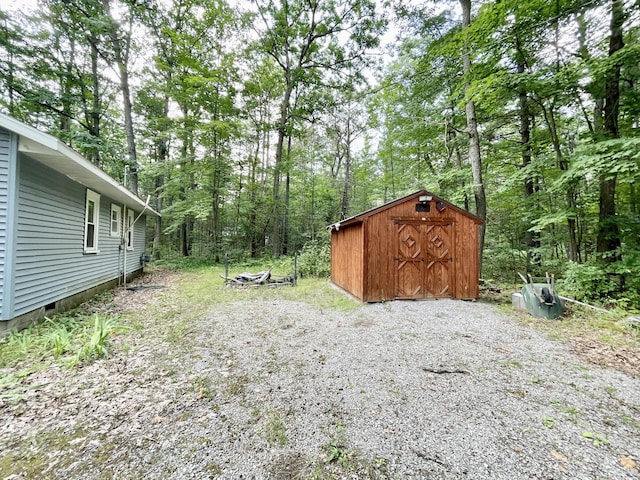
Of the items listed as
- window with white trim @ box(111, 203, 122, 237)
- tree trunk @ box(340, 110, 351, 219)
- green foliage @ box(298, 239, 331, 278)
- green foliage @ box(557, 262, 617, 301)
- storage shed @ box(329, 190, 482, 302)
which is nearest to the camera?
green foliage @ box(557, 262, 617, 301)

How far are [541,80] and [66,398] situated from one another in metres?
10.7

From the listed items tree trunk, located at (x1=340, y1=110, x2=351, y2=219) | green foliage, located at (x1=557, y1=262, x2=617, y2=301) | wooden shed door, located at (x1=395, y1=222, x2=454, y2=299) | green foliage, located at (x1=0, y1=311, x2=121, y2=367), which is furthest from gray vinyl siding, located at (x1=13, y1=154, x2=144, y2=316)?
tree trunk, located at (x1=340, y1=110, x2=351, y2=219)

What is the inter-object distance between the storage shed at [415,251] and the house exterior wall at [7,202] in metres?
6.34

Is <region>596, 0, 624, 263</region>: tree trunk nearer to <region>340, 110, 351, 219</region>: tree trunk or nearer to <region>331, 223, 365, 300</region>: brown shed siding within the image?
<region>331, 223, 365, 300</region>: brown shed siding

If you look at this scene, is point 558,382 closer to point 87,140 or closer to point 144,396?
point 144,396

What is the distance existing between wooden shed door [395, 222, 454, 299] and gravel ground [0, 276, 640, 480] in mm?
2589

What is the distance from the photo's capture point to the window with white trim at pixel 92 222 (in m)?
6.33

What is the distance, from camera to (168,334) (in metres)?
4.36

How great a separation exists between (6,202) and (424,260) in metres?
8.23

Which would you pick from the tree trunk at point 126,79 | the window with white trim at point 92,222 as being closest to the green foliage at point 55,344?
the window with white trim at point 92,222

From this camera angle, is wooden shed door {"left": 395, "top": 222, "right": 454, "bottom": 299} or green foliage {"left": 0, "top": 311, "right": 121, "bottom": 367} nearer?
green foliage {"left": 0, "top": 311, "right": 121, "bottom": 367}

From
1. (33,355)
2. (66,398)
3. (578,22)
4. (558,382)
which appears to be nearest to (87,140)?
(33,355)

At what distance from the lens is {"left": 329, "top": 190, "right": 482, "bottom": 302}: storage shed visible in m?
6.52

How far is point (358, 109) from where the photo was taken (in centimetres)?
1642
